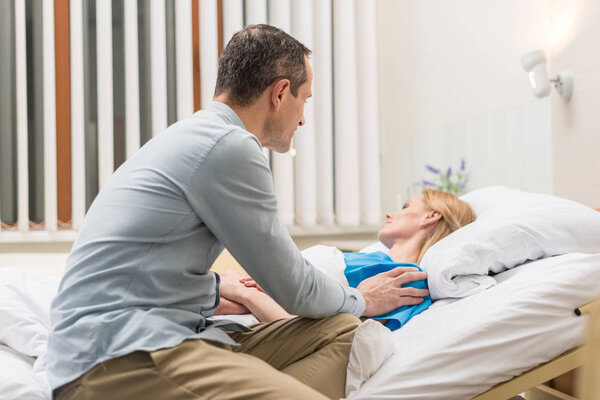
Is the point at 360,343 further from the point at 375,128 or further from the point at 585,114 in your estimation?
the point at 375,128

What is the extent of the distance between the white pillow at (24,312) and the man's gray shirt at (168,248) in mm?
274

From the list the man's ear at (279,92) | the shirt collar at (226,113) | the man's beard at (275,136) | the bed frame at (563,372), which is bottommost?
the bed frame at (563,372)

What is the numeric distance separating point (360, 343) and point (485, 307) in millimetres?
348

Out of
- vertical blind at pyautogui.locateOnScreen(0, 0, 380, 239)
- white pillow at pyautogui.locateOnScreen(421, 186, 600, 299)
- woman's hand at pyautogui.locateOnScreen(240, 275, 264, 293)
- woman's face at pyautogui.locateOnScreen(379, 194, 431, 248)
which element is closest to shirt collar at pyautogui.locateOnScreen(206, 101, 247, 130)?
woman's hand at pyautogui.locateOnScreen(240, 275, 264, 293)

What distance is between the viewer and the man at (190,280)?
0.96 m

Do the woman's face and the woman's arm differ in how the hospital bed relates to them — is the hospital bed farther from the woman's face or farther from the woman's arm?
the woman's face

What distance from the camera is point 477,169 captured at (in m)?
3.01

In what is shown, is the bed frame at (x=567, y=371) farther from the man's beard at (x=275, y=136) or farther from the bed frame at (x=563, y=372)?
the man's beard at (x=275, y=136)

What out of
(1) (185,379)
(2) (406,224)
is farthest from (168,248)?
(2) (406,224)

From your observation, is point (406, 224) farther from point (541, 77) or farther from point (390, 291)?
point (541, 77)

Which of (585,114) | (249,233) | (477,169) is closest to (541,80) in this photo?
(585,114)

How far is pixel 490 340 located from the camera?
1.30m

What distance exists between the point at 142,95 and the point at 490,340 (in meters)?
2.75

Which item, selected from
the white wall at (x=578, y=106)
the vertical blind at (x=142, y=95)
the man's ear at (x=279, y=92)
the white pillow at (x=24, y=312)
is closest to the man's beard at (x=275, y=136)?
the man's ear at (x=279, y=92)
